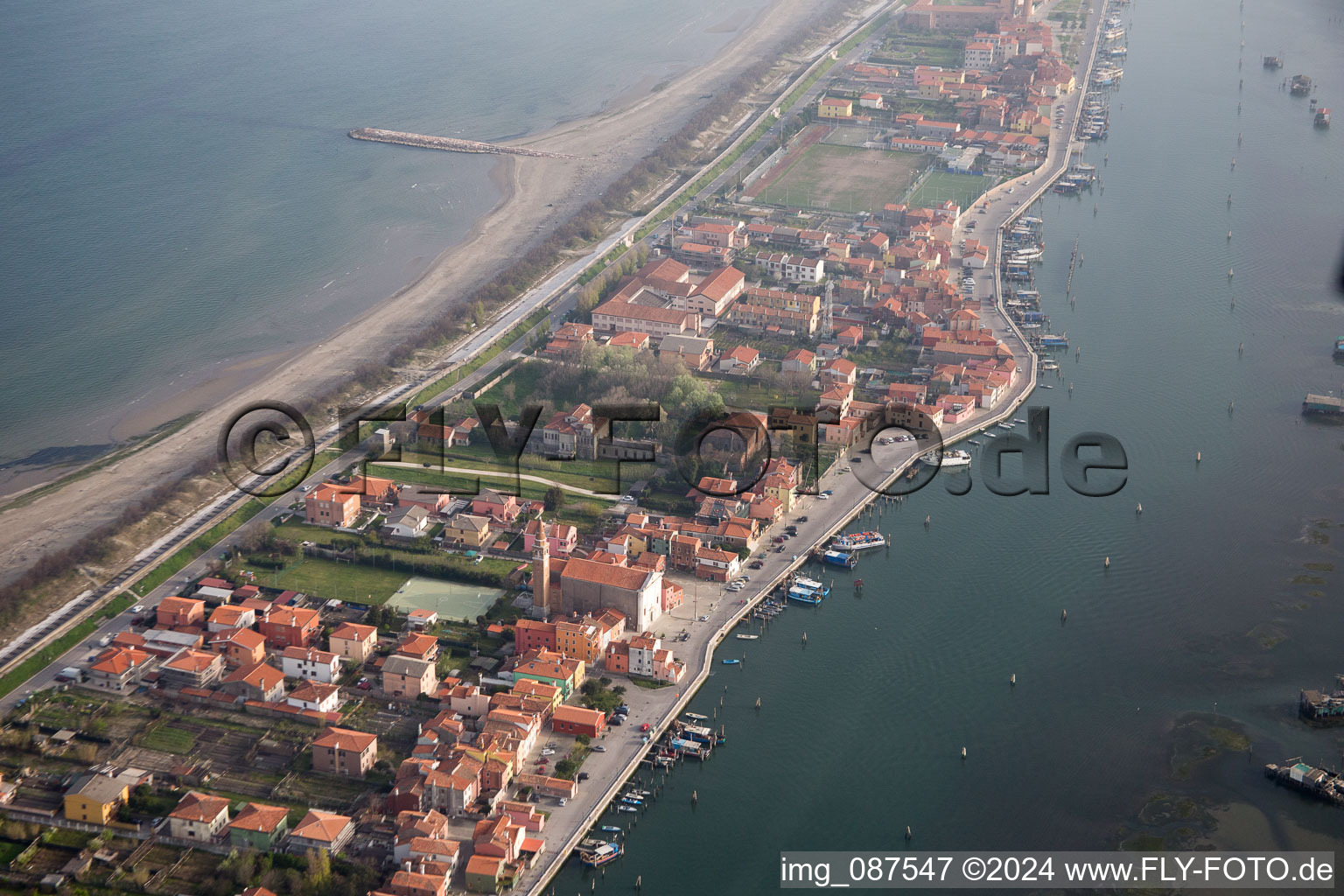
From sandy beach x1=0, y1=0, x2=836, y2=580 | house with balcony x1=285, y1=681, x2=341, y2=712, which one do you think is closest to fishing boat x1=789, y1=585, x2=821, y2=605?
house with balcony x1=285, y1=681, x2=341, y2=712

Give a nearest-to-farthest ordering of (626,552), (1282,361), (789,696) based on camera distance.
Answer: (789,696)
(626,552)
(1282,361)

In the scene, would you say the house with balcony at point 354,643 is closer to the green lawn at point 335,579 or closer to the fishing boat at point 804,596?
the green lawn at point 335,579

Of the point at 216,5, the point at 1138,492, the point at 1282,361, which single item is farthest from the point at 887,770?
the point at 216,5

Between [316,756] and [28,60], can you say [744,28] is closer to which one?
[28,60]

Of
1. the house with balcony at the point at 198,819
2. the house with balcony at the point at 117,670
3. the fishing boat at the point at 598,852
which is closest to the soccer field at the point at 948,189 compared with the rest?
the house with balcony at the point at 117,670

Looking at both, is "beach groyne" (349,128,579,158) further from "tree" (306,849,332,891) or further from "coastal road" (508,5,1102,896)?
"tree" (306,849,332,891)

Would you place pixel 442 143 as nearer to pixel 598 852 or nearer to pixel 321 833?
pixel 321 833
